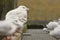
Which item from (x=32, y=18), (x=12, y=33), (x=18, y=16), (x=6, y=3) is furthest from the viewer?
(x=32, y=18)

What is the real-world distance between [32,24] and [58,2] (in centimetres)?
116

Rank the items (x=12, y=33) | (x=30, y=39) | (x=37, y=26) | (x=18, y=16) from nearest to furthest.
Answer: (x=12, y=33), (x=18, y=16), (x=30, y=39), (x=37, y=26)

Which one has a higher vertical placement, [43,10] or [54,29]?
[43,10]

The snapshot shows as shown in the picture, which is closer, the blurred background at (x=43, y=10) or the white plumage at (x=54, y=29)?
the white plumage at (x=54, y=29)

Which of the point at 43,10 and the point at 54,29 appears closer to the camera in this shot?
the point at 54,29

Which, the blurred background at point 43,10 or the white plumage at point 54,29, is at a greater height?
the blurred background at point 43,10

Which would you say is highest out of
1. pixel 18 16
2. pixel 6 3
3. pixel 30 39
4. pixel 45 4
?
pixel 45 4

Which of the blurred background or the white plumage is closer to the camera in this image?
the white plumage

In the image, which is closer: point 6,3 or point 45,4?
point 6,3

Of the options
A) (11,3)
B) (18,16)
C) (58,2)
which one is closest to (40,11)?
(58,2)

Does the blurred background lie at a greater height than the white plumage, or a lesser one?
greater

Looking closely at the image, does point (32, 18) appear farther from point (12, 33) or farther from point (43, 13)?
point (12, 33)

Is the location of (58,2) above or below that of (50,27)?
above

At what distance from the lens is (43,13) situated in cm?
712
